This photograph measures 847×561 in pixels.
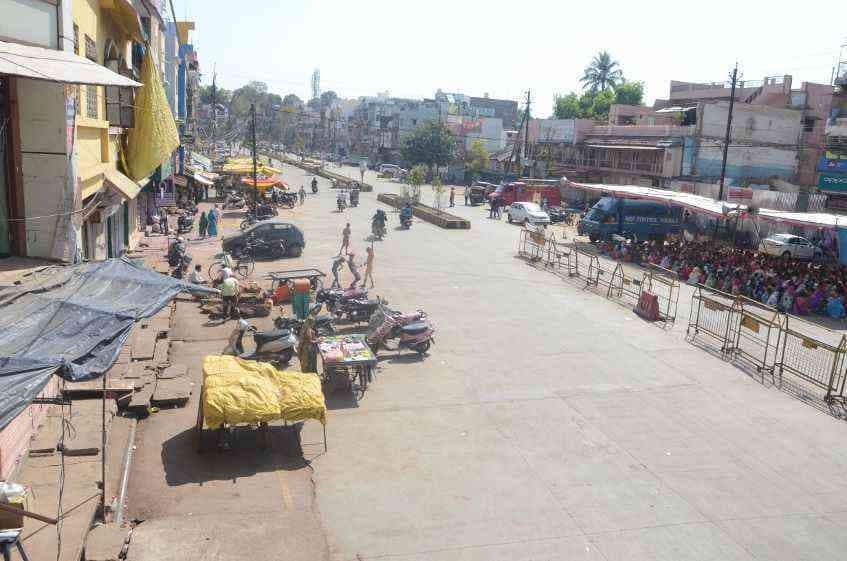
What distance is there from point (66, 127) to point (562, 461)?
370 inches

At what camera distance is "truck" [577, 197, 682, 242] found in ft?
106

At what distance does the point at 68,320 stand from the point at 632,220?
97.7 feet

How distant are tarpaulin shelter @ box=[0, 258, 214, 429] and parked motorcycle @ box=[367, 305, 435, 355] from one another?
6080 mm

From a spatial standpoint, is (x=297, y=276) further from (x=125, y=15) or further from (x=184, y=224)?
(x=184, y=224)

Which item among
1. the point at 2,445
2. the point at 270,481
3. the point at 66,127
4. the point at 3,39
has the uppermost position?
the point at 3,39

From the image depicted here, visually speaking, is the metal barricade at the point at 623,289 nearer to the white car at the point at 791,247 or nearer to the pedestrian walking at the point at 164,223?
the white car at the point at 791,247

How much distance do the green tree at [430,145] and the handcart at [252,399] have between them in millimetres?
63926

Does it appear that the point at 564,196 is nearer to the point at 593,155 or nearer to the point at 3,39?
the point at 593,155

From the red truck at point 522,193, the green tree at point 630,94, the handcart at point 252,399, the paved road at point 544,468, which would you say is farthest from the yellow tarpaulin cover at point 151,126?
the green tree at point 630,94

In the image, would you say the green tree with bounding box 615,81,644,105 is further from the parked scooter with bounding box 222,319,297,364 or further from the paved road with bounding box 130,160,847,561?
the parked scooter with bounding box 222,319,297,364

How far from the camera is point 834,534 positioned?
26.6 ft

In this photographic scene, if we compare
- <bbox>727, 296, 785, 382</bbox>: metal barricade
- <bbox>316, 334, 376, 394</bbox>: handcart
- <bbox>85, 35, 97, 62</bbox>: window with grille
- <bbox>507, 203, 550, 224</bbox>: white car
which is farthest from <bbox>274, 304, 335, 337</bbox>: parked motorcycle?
<bbox>507, 203, 550, 224</bbox>: white car

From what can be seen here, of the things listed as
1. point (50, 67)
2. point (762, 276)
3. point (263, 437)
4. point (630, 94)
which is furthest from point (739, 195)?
point (630, 94)

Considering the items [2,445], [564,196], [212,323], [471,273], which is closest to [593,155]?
[564,196]
